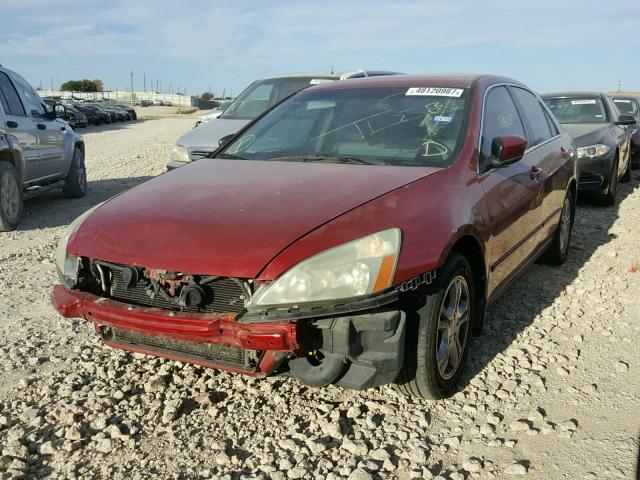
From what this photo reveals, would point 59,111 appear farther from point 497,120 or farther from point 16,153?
point 497,120

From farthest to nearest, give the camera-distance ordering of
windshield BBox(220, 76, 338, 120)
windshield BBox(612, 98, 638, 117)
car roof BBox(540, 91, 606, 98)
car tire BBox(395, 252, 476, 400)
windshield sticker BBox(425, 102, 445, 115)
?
1. windshield BBox(612, 98, 638, 117)
2. car roof BBox(540, 91, 606, 98)
3. windshield BBox(220, 76, 338, 120)
4. windshield sticker BBox(425, 102, 445, 115)
5. car tire BBox(395, 252, 476, 400)

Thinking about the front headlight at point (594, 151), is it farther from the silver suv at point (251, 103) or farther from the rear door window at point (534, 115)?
the rear door window at point (534, 115)

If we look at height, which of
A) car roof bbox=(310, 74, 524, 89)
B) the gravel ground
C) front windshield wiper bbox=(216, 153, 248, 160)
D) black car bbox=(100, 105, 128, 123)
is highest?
car roof bbox=(310, 74, 524, 89)

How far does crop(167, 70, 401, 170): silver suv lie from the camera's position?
26.3 feet

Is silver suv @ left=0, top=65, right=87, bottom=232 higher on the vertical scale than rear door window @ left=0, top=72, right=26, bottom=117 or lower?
lower

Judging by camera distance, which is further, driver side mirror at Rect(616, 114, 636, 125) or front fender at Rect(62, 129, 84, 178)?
front fender at Rect(62, 129, 84, 178)

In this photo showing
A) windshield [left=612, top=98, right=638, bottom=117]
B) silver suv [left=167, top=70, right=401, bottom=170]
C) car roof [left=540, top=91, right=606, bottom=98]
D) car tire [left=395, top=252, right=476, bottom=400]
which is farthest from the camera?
windshield [left=612, top=98, right=638, bottom=117]

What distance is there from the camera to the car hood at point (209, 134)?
7.80m

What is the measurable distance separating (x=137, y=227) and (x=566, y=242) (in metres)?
4.07

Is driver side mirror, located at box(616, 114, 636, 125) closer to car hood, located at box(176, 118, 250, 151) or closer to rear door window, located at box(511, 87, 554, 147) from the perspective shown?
rear door window, located at box(511, 87, 554, 147)

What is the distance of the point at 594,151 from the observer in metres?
8.24

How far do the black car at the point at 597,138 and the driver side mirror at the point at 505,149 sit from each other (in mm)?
5035

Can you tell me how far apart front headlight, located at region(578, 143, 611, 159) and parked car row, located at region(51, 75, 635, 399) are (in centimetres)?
463

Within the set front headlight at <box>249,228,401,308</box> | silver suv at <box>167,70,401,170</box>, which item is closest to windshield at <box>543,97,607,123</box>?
silver suv at <box>167,70,401,170</box>
